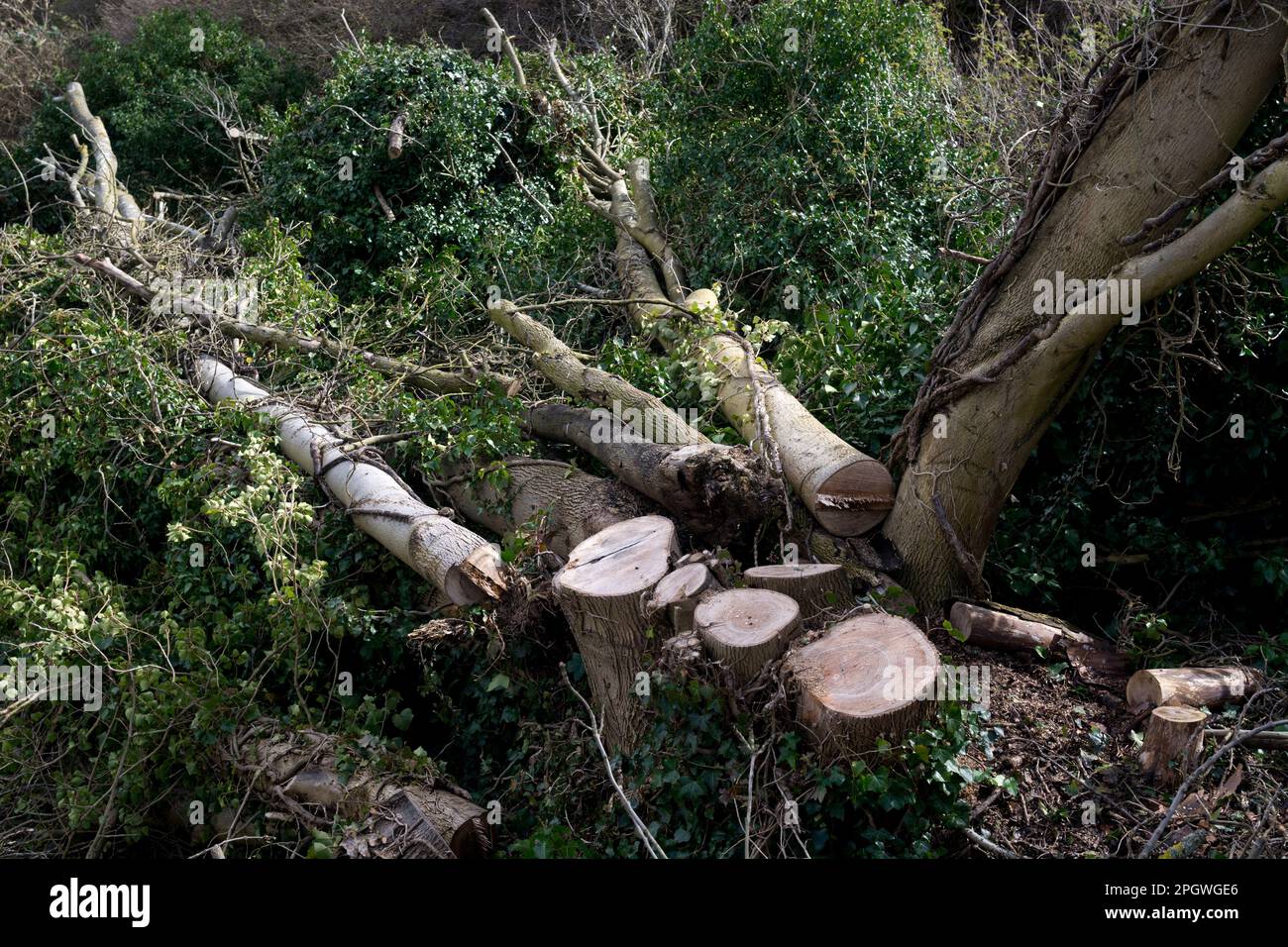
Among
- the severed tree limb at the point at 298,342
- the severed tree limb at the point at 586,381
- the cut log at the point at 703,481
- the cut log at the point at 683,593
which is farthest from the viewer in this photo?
the severed tree limb at the point at 298,342

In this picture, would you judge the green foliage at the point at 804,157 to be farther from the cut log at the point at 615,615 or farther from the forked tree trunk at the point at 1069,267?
the cut log at the point at 615,615

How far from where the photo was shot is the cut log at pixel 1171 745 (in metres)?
3.90

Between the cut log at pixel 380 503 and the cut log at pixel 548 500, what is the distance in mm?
243

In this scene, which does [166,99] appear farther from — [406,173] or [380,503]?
[380,503]

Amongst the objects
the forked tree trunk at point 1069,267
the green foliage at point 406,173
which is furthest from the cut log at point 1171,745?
the green foliage at point 406,173

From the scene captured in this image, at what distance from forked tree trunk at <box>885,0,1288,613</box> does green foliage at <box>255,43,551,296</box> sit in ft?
17.7

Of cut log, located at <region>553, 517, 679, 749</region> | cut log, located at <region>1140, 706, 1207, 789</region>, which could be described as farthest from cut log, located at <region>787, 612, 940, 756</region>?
cut log, located at <region>1140, 706, 1207, 789</region>

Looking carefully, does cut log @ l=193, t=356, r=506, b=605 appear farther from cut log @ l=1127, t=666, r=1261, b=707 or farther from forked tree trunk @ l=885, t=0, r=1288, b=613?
cut log @ l=1127, t=666, r=1261, b=707

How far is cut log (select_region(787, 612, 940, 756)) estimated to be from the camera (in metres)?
3.56

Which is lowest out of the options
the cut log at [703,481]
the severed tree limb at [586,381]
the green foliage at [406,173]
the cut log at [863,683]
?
the cut log at [863,683]

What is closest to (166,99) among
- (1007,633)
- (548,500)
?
(548,500)
